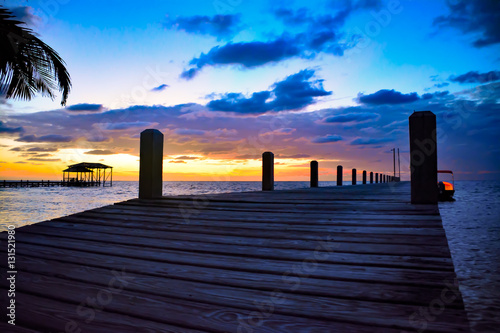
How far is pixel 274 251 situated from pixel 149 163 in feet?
13.6

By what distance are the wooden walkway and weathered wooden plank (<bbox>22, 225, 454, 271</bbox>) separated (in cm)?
1

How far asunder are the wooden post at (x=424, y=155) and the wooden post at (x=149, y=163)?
4.94 m

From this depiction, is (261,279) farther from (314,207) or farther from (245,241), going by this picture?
(314,207)

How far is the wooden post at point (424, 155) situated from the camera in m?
4.19

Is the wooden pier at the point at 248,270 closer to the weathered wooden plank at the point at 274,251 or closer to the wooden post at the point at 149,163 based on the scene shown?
the weathered wooden plank at the point at 274,251

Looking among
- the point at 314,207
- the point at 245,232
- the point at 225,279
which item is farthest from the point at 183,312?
the point at 314,207

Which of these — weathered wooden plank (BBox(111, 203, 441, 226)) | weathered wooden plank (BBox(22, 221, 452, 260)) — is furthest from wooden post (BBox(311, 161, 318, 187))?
weathered wooden plank (BBox(22, 221, 452, 260))

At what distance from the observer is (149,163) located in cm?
638

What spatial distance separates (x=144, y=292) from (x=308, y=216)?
107 inches

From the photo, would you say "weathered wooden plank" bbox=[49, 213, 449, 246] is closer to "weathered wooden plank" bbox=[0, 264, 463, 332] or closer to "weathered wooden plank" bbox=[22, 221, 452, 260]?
"weathered wooden plank" bbox=[22, 221, 452, 260]

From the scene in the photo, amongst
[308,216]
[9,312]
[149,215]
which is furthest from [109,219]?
[308,216]

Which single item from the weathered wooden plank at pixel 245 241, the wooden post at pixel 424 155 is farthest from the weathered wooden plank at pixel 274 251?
the wooden post at pixel 424 155

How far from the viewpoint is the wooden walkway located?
6.44ft

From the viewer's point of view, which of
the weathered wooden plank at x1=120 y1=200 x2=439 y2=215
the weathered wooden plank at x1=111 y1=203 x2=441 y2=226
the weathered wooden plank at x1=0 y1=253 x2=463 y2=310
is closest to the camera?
the weathered wooden plank at x1=0 y1=253 x2=463 y2=310
